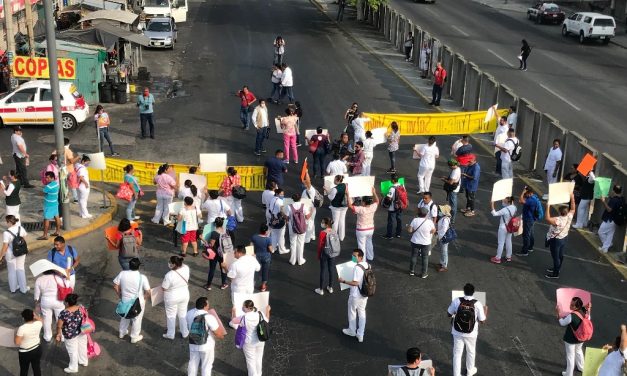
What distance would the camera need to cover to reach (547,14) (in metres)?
54.4

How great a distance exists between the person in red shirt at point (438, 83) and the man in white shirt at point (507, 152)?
321 inches

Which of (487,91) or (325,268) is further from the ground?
(487,91)

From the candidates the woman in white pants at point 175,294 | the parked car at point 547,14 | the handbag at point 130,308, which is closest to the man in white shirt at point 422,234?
the woman in white pants at point 175,294

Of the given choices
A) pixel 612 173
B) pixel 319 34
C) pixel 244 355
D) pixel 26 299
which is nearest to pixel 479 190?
pixel 612 173

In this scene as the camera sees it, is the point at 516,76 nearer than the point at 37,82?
No

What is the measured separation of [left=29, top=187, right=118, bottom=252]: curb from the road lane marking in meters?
10.7

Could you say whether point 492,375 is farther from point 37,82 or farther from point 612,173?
point 37,82

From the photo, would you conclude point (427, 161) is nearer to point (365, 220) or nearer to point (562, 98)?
point (365, 220)

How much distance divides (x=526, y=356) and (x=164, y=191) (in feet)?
31.5

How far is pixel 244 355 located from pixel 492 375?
446 centimetres

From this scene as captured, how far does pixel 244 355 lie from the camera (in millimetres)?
13719

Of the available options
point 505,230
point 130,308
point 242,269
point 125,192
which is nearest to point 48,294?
point 130,308

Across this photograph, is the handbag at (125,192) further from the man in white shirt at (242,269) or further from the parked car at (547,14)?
the parked car at (547,14)

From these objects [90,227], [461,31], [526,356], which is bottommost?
[526,356]
